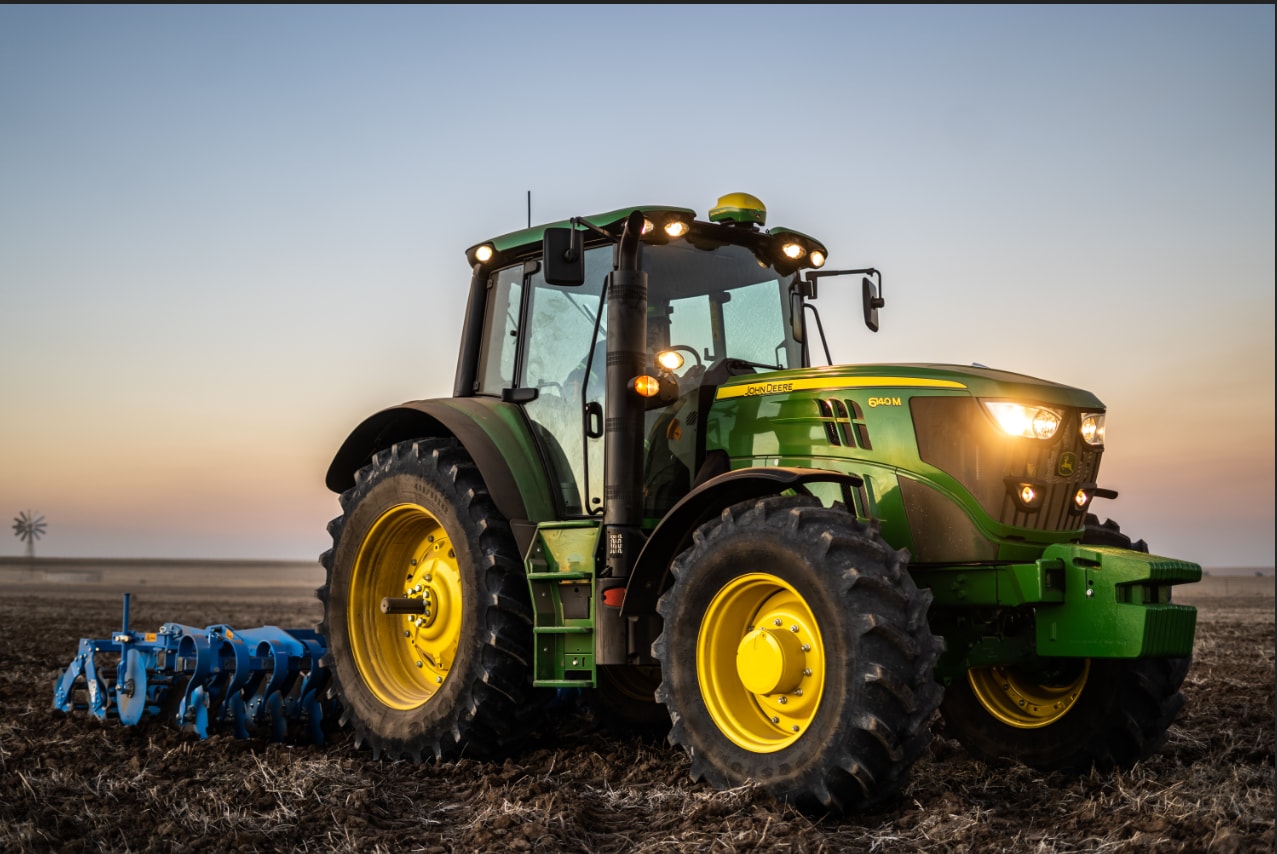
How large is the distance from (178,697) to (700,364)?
3.92 metres

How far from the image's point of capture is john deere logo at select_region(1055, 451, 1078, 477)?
595cm

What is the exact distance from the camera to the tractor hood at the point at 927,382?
577 centimetres

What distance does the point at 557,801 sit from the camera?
5344 millimetres

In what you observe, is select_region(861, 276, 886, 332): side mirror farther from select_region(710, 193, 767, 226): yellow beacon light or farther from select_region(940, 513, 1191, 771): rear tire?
select_region(940, 513, 1191, 771): rear tire

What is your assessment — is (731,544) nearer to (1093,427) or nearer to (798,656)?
(798,656)

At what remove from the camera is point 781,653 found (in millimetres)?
5219

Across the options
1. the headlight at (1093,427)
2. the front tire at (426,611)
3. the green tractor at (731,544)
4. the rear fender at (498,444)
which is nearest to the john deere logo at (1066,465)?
the green tractor at (731,544)

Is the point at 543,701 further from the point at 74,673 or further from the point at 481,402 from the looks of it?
the point at 74,673

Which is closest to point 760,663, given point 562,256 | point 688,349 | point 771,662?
point 771,662

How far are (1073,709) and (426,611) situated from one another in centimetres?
365

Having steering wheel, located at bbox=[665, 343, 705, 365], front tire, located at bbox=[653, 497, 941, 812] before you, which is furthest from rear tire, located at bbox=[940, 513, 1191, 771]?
steering wheel, located at bbox=[665, 343, 705, 365]

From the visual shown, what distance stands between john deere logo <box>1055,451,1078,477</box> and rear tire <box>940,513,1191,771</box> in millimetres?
625

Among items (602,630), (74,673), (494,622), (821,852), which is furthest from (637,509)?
(74,673)

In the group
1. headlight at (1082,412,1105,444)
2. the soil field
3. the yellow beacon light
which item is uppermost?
the yellow beacon light
